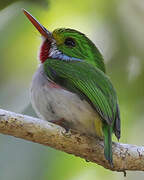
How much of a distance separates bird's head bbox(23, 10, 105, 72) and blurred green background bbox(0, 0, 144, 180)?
1.06 ft

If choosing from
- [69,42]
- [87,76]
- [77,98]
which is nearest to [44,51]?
[69,42]

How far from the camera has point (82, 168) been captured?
14.5ft

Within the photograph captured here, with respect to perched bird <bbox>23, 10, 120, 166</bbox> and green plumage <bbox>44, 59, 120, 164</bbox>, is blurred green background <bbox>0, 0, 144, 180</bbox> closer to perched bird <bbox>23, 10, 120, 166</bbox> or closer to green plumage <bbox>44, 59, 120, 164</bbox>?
perched bird <bbox>23, 10, 120, 166</bbox>

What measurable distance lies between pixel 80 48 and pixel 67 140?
93 centimetres

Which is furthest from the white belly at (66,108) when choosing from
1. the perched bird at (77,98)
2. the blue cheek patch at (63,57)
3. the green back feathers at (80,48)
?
the green back feathers at (80,48)

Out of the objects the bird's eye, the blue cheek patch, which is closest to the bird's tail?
the blue cheek patch

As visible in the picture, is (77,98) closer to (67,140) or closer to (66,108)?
(66,108)

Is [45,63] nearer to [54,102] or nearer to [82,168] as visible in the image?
[54,102]

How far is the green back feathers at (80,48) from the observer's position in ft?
12.6

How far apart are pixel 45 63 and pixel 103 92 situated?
520 millimetres

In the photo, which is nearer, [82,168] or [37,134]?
[37,134]

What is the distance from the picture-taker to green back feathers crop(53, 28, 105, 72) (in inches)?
151

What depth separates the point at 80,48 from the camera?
386cm

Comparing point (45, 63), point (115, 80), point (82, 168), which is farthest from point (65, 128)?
point (115, 80)
